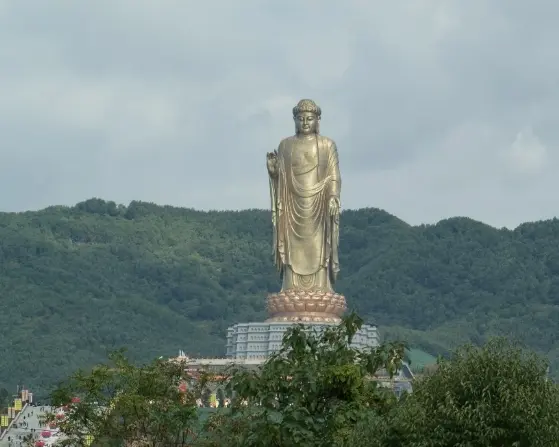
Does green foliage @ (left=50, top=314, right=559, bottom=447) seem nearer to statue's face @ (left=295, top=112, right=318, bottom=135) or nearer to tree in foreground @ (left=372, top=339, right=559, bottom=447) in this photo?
tree in foreground @ (left=372, top=339, right=559, bottom=447)

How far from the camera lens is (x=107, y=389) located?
28.2 metres

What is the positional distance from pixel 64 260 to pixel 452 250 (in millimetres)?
19695

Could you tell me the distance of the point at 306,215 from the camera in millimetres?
53812

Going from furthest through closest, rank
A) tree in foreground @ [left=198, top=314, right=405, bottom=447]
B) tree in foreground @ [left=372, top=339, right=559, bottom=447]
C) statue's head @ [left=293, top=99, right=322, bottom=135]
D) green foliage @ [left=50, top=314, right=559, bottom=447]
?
statue's head @ [left=293, top=99, right=322, bottom=135] < tree in foreground @ [left=198, top=314, right=405, bottom=447] < green foliage @ [left=50, top=314, right=559, bottom=447] < tree in foreground @ [left=372, top=339, right=559, bottom=447]

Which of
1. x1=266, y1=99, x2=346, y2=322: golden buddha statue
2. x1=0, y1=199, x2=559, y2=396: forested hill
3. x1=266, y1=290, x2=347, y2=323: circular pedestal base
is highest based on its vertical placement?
x1=0, y1=199, x2=559, y2=396: forested hill

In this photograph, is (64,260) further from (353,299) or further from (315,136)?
(315,136)

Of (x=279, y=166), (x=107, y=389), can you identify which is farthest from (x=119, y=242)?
(x=107, y=389)

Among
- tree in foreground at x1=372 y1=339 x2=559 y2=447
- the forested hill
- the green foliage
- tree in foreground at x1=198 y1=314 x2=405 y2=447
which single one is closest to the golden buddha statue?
the green foliage

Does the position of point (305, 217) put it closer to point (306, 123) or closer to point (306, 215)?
point (306, 215)

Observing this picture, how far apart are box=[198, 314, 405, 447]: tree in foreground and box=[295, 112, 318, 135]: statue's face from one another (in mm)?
28212

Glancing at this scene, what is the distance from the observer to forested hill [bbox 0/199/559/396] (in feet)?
320

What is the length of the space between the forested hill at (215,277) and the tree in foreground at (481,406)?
6858cm

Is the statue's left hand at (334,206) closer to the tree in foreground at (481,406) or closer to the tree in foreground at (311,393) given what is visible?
the tree in foreground at (311,393)

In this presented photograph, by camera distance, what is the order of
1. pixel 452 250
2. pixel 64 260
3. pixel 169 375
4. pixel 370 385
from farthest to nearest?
pixel 452 250, pixel 64 260, pixel 169 375, pixel 370 385
